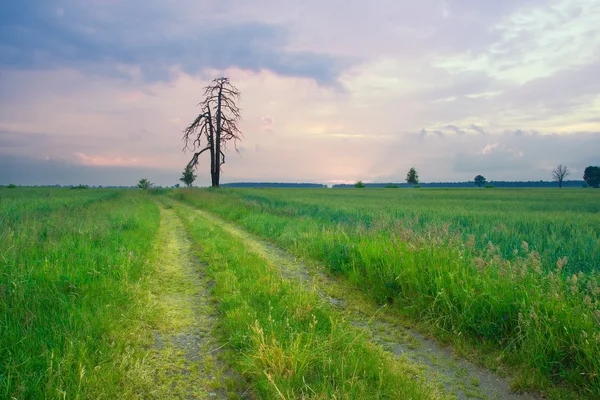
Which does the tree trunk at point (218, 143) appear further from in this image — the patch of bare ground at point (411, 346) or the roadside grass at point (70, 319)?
the patch of bare ground at point (411, 346)

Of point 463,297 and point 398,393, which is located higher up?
point 463,297

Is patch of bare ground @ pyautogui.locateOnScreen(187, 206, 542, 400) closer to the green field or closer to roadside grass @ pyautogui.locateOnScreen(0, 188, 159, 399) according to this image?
the green field

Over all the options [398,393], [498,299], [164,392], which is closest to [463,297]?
[498,299]

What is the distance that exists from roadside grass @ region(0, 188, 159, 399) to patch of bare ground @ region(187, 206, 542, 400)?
3.04 m

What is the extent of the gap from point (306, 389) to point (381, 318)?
2.73 m

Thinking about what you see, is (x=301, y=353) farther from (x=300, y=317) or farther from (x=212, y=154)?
(x=212, y=154)

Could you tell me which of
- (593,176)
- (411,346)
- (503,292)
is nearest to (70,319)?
(411,346)

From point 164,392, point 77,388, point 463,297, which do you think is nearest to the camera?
point 77,388

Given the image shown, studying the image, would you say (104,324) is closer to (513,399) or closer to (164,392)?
(164,392)

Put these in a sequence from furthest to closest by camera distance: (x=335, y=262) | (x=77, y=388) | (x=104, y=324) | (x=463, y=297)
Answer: (x=335, y=262)
(x=463, y=297)
(x=104, y=324)
(x=77, y=388)

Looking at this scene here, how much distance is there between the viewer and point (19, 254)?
6582 mm

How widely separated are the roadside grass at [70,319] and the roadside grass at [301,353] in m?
1.13

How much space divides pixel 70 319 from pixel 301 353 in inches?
117

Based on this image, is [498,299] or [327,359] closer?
[327,359]
